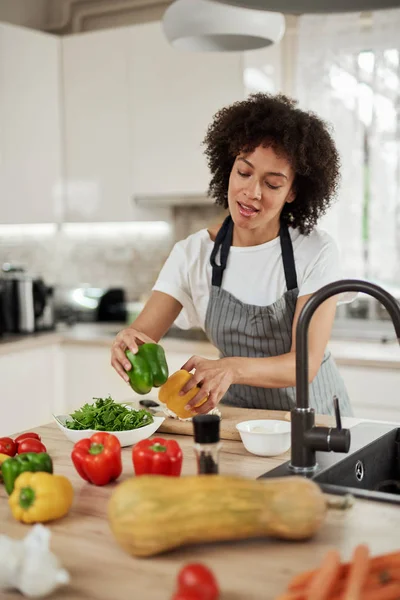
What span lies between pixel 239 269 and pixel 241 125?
0.42 m

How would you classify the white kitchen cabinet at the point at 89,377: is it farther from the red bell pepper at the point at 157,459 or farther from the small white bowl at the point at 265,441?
the red bell pepper at the point at 157,459

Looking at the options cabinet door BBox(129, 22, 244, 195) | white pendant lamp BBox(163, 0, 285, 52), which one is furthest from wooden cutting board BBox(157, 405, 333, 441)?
cabinet door BBox(129, 22, 244, 195)

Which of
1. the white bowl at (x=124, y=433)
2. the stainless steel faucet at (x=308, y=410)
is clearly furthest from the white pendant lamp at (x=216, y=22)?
the white bowl at (x=124, y=433)

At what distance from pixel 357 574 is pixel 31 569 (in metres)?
0.45

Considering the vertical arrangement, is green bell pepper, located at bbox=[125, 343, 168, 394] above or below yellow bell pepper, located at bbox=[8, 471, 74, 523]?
above

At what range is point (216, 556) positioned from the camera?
1238mm

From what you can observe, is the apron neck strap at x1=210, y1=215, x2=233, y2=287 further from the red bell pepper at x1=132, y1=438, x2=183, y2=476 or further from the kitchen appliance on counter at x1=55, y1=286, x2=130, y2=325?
the kitchen appliance on counter at x1=55, y1=286, x2=130, y2=325

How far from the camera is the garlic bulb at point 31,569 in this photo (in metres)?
1.10

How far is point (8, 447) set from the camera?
68.4 inches

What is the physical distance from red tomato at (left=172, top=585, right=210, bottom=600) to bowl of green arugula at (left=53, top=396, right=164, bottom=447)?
811 mm

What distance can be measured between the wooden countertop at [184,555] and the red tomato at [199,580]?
6cm

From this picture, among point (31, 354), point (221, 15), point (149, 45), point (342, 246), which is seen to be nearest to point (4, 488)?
point (221, 15)

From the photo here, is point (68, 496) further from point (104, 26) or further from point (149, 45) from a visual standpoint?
point (104, 26)

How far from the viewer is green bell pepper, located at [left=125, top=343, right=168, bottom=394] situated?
76.3 inches
